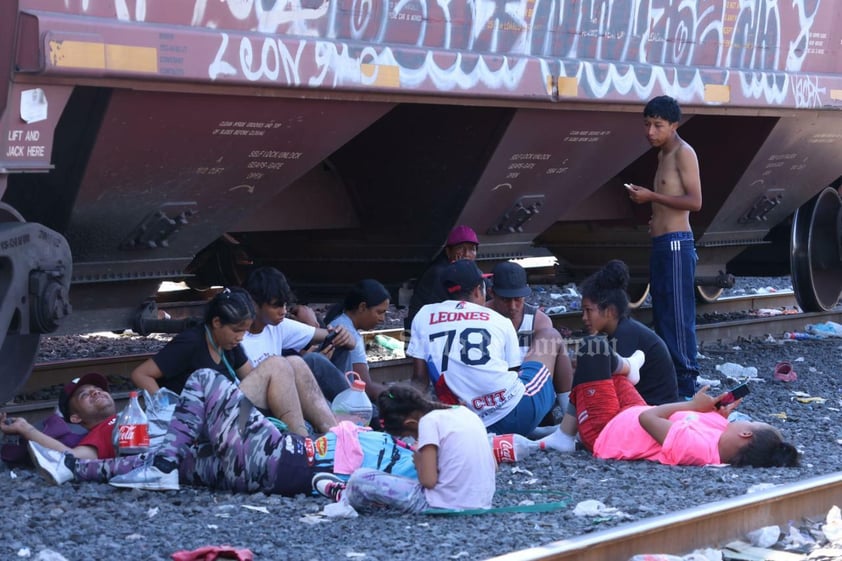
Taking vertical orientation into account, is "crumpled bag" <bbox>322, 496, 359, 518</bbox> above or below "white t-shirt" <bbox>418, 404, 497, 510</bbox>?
below

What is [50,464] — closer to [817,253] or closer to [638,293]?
[638,293]

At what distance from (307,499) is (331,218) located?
11.9 ft

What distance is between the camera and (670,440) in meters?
6.28

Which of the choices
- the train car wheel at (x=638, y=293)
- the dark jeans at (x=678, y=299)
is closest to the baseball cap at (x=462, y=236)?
the dark jeans at (x=678, y=299)

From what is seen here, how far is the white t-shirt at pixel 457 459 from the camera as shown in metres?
5.11

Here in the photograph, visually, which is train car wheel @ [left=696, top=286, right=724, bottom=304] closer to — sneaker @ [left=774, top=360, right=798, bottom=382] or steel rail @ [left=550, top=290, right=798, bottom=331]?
steel rail @ [left=550, top=290, right=798, bottom=331]

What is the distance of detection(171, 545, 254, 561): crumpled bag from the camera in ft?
13.9

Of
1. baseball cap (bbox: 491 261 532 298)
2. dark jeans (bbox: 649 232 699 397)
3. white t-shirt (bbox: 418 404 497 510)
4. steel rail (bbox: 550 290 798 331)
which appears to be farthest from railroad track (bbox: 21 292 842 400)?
white t-shirt (bbox: 418 404 497 510)

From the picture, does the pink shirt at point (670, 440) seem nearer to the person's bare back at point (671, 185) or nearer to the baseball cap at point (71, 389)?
the person's bare back at point (671, 185)

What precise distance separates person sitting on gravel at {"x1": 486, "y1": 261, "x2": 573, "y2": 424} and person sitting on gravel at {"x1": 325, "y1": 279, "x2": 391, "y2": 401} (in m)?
0.63

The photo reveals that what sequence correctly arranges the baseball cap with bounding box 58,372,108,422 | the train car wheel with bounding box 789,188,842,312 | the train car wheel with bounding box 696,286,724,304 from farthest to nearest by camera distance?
the train car wheel with bounding box 696,286,724,304
the train car wheel with bounding box 789,188,842,312
the baseball cap with bounding box 58,372,108,422

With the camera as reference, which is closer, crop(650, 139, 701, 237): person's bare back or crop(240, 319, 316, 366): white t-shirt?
crop(240, 319, 316, 366): white t-shirt

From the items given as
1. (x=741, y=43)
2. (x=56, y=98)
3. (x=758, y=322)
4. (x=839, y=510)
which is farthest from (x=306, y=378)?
(x=758, y=322)

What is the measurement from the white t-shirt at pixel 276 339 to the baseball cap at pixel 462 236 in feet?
4.91
